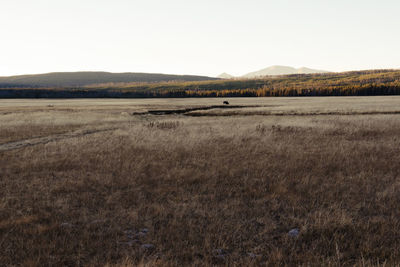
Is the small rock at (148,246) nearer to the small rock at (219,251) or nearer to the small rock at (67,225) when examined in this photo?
the small rock at (219,251)

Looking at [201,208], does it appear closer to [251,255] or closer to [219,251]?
[219,251]

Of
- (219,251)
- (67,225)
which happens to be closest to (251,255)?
(219,251)

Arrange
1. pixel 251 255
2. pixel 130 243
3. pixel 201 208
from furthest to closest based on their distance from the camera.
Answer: pixel 201 208 → pixel 130 243 → pixel 251 255

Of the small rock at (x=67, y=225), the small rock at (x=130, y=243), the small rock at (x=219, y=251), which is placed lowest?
the small rock at (x=219, y=251)

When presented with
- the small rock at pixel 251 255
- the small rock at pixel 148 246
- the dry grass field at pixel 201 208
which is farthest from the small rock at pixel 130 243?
the small rock at pixel 251 255

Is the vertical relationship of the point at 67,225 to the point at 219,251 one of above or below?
above

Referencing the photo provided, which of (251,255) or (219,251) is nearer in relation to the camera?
(251,255)

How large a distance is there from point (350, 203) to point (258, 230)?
2.84 meters

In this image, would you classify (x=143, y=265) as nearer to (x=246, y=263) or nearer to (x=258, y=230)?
(x=246, y=263)

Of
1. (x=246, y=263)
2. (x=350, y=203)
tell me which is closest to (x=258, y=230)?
(x=246, y=263)

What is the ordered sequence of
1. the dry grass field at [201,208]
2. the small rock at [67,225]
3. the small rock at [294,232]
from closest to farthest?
the dry grass field at [201,208]
the small rock at [294,232]
the small rock at [67,225]

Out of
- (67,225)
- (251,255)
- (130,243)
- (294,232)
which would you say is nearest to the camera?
(251,255)

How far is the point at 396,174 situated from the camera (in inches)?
360

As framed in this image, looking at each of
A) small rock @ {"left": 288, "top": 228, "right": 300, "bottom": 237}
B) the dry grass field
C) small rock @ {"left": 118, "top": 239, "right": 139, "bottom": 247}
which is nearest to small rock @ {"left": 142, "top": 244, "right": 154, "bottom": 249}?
the dry grass field
